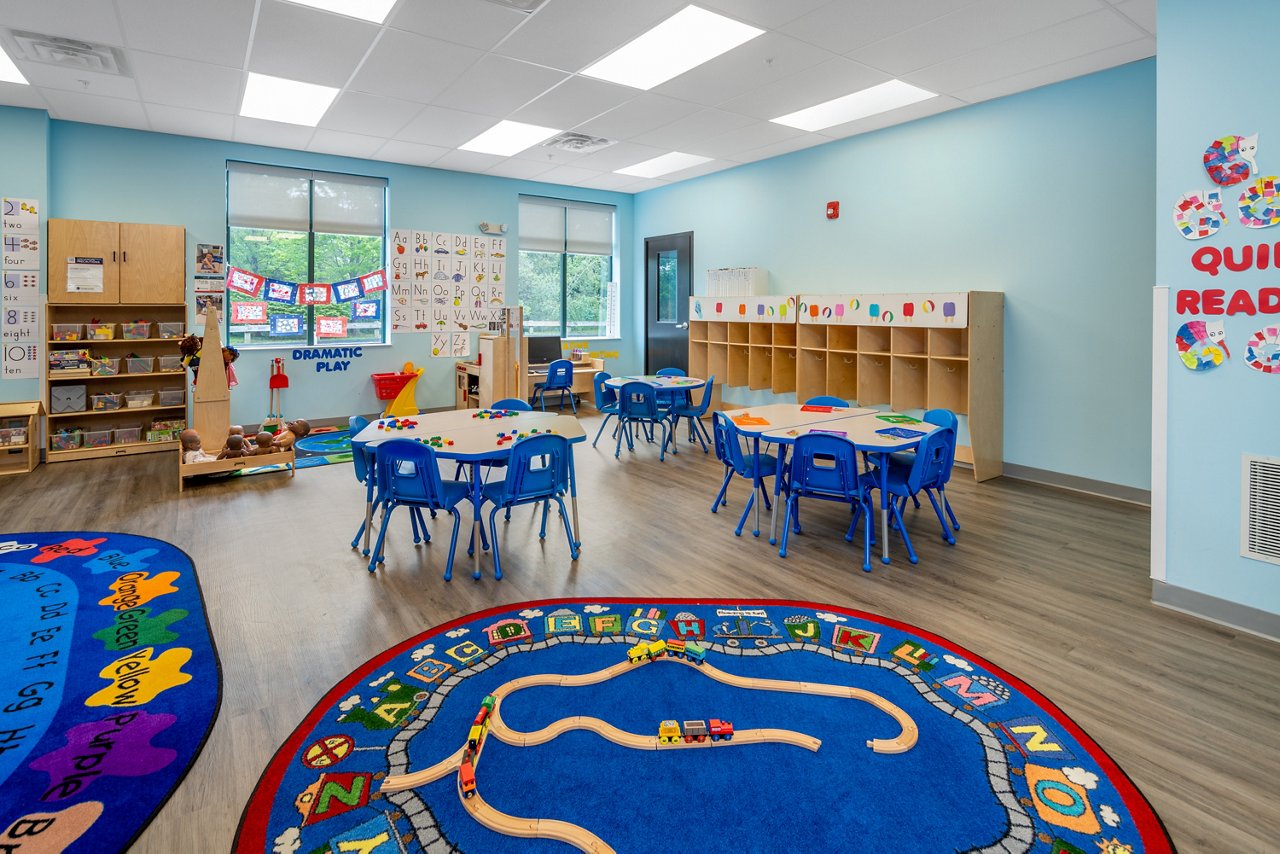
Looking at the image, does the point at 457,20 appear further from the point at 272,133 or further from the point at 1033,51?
the point at 1033,51

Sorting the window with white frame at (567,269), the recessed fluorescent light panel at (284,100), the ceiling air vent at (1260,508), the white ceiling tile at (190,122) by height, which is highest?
the white ceiling tile at (190,122)

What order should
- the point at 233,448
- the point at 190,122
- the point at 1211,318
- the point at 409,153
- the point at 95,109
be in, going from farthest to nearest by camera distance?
the point at 409,153
the point at 190,122
the point at 95,109
the point at 233,448
the point at 1211,318

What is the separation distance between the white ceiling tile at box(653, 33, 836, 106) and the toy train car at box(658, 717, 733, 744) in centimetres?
424

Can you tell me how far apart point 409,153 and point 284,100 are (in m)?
1.97

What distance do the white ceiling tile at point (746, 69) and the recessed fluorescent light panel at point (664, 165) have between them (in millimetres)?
2204

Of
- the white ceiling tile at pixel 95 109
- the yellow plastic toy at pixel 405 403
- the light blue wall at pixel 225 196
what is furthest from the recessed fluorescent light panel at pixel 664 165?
the white ceiling tile at pixel 95 109

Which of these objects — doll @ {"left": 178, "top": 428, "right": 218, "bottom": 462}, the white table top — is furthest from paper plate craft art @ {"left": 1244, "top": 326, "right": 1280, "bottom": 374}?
doll @ {"left": 178, "top": 428, "right": 218, "bottom": 462}

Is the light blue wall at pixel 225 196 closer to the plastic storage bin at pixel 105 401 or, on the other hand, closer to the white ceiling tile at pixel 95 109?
the white ceiling tile at pixel 95 109

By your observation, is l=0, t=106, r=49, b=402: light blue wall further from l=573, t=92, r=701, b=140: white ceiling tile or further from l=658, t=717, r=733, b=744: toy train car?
l=658, t=717, r=733, b=744: toy train car

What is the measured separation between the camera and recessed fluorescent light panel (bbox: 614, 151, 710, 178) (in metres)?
8.06

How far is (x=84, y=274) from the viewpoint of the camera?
20.6 feet

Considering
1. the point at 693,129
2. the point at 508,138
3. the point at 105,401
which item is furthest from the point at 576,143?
the point at 105,401

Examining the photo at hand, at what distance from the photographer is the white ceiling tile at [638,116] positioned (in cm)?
593

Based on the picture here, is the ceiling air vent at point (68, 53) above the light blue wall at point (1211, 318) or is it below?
above
